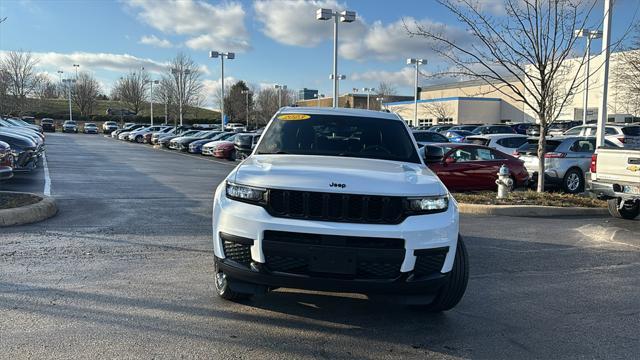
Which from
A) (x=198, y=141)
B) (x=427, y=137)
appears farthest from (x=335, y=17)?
(x=198, y=141)

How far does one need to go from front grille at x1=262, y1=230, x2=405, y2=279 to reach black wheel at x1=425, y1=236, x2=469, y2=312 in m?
0.80

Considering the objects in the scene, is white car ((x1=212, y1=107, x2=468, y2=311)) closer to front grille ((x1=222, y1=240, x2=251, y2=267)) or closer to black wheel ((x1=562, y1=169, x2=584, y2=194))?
front grille ((x1=222, y1=240, x2=251, y2=267))

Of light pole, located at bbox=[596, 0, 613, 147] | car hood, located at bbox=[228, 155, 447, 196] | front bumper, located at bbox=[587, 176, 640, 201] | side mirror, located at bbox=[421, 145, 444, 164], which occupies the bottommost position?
front bumper, located at bbox=[587, 176, 640, 201]

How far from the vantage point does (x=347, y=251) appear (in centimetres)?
380

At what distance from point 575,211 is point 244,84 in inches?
3785

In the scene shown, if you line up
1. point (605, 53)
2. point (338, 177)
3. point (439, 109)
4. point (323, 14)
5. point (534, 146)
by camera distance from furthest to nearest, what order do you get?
point (439, 109), point (323, 14), point (534, 146), point (605, 53), point (338, 177)

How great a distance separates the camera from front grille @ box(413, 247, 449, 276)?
3959 millimetres

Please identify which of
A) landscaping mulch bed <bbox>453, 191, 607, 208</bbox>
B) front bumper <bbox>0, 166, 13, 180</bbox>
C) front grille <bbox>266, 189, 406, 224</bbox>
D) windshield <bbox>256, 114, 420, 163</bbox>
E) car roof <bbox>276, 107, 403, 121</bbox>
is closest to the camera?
front grille <bbox>266, 189, 406, 224</bbox>

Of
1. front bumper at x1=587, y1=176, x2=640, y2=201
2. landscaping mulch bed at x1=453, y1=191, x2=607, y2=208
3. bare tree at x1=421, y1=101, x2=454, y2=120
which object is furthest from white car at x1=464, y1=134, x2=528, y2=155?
bare tree at x1=421, y1=101, x2=454, y2=120

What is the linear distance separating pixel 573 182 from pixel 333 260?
1251 cm

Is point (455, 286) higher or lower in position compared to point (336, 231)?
lower

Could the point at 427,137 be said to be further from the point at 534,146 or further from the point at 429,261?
the point at 429,261

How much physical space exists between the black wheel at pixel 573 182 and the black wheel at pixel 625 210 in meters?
3.59

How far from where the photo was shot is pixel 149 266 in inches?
238
